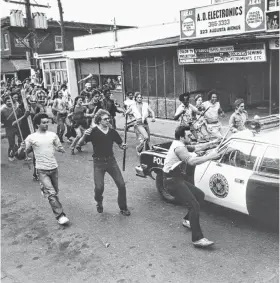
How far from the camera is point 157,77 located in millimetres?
16562

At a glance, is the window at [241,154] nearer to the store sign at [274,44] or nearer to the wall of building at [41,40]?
the store sign at [274,44]

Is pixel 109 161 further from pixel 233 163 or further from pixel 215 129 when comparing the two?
pixel 215 129

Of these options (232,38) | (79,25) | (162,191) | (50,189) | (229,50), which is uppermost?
(79,25)

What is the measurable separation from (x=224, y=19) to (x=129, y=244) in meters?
10.0

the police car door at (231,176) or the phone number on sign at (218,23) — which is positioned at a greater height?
Answer: the phone number on sign at (218,23)

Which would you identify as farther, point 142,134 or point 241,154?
point 142,134

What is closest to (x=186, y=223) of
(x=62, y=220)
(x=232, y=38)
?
(x=62, y=220)

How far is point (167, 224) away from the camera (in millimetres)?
5703

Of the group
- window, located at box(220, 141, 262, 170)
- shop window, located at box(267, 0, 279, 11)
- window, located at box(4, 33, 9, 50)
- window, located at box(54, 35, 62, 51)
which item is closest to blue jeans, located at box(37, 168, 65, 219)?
window, located at box(220, 141, 262, 170)

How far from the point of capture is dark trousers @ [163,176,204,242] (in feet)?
16.1

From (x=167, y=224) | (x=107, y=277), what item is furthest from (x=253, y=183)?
(x=107, y=277)

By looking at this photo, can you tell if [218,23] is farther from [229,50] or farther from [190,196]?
[190,196]

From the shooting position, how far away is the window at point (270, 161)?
481cm

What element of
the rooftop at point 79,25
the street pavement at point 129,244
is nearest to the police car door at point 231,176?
the street pavement at point 129,244
